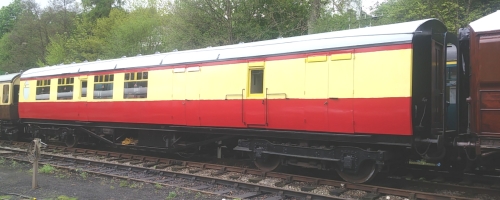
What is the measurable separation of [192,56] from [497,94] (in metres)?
6.95

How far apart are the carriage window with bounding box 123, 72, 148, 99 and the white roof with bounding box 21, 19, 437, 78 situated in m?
0.30

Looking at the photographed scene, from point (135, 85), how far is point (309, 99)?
5.92m

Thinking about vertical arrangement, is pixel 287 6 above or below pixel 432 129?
above

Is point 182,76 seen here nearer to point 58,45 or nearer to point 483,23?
point 483,23

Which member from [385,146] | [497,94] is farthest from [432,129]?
[497,94]

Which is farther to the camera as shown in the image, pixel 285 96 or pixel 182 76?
pixel 182 76

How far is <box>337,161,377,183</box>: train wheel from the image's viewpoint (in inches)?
301

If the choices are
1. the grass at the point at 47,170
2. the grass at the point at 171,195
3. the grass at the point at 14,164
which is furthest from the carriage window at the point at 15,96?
the grass at the point at 171,195

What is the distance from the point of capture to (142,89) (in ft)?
37.3

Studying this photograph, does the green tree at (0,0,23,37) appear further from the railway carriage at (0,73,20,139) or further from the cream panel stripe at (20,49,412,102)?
the cream panel stripe at (20,49,412,102)

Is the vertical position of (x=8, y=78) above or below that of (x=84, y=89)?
above

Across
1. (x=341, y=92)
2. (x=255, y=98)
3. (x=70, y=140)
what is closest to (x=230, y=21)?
(x=70, y=140)

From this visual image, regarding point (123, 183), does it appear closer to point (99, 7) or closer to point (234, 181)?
point (234, 181)

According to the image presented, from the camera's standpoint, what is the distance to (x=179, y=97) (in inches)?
411
